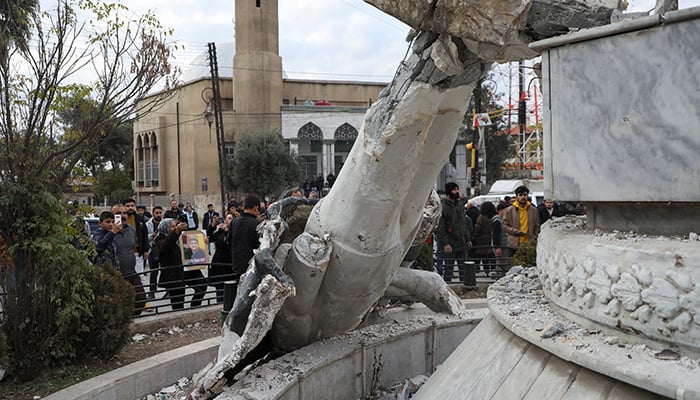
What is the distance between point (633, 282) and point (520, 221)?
8.13 metres

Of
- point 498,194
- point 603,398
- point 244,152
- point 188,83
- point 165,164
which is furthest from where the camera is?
point 165,164

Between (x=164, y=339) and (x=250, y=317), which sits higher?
(x=250, y=317)

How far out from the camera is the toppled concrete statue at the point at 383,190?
2.52m

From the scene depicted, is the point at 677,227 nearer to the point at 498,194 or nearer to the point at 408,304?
the point at 408,304

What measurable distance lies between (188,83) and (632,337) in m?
38.1

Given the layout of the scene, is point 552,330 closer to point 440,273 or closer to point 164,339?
point 164,339

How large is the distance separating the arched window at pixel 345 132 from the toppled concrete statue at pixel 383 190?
33037 millimetres

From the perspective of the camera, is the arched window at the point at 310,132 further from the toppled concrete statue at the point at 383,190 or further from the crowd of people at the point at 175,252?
the toppled concrete statue at the point at 383,190

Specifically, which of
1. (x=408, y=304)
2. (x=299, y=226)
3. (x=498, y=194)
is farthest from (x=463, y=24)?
(x=498, y=194)

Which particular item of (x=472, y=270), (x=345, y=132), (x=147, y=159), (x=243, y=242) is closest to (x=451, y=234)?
(x=472, y=270)

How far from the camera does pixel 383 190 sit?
3176mm

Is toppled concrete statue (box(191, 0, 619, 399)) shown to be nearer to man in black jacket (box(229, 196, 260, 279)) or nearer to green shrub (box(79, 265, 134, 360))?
green shrub (box(79, 265, 134, 360))

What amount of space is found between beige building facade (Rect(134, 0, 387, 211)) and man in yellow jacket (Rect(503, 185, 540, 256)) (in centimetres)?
2638

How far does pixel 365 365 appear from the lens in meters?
3.86
